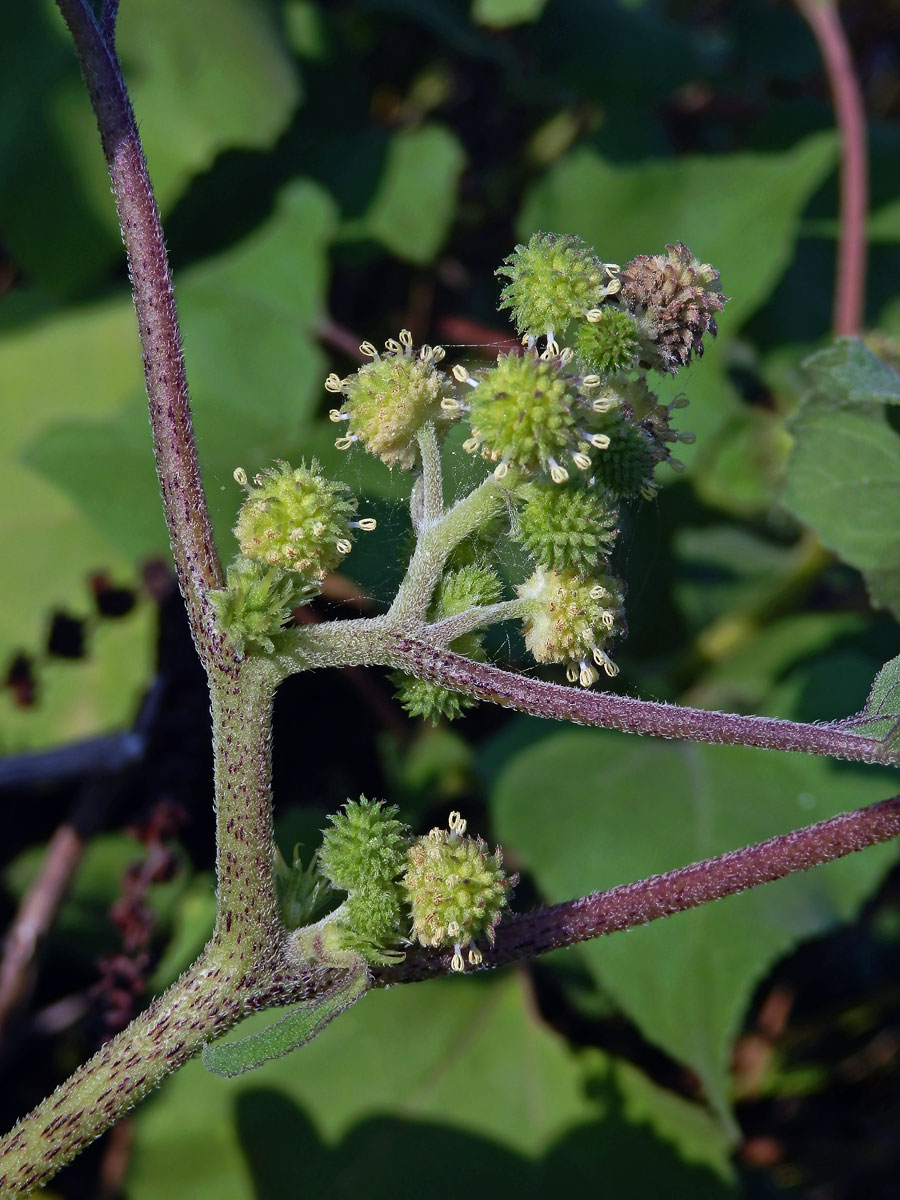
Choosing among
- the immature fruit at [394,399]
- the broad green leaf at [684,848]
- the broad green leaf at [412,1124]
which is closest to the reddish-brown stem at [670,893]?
the immature fruit at [394,399]

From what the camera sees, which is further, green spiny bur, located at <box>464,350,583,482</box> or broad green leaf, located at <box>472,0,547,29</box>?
broad green leaf, located at <box>472,0,547,29</box>

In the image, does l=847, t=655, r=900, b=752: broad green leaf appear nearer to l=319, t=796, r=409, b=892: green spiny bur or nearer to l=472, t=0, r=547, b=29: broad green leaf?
l=319, t=796, r=409, b=892: green spiny bur

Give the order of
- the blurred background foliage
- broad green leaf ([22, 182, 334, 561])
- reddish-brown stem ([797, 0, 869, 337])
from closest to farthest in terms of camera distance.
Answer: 1. the blurred background foliage
2. broad green leaf ([22, 182, 334, 561])
3. reddish-brown stem ([797, 0, 869, 337])

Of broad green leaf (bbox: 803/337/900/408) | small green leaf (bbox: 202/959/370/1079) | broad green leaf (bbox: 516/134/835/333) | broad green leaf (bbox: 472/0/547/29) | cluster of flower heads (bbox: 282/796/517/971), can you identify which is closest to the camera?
small green leaf (bbox: 202/959/370/1079)

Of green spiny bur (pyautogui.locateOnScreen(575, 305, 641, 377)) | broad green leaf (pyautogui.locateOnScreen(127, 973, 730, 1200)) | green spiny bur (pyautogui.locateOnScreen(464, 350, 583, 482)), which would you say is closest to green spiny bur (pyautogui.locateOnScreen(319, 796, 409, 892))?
green spiny bur (pyautogui.locateOnScreen(464, 350, 583, 482))

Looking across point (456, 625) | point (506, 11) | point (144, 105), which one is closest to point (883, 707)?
point (456, 625)

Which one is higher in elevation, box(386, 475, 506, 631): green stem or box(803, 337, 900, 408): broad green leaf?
box(803, 337, 900, 408): broad green leaf

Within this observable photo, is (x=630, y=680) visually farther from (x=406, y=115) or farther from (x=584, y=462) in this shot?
(x=406, y=115)
